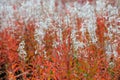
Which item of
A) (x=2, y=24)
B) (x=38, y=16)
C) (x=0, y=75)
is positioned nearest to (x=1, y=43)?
(x=0, y=75)

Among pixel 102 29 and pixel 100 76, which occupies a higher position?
pixel 102 29

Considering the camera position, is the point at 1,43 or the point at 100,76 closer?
the point at 100,76

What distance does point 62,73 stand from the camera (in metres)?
3.22

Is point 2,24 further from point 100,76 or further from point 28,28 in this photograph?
point 100,76

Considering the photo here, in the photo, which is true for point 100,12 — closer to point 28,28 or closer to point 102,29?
point 102,29

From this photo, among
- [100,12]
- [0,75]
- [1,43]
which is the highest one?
[100,12]

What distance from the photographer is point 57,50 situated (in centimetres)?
354

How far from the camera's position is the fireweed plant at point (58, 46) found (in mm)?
3398

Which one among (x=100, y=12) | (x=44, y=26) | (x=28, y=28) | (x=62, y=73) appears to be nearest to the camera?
(x=62, y=73)

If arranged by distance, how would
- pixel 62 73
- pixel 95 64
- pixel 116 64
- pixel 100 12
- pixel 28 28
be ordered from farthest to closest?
pixel 100 12
pixel 28 28
pixel 116 64
pixel 95 64
pixel 62 73

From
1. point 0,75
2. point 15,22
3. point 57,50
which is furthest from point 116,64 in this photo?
point 15,22

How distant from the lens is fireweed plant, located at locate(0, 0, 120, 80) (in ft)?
11.1

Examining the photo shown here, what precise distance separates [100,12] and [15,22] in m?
1.41

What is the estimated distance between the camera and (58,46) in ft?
11.8
